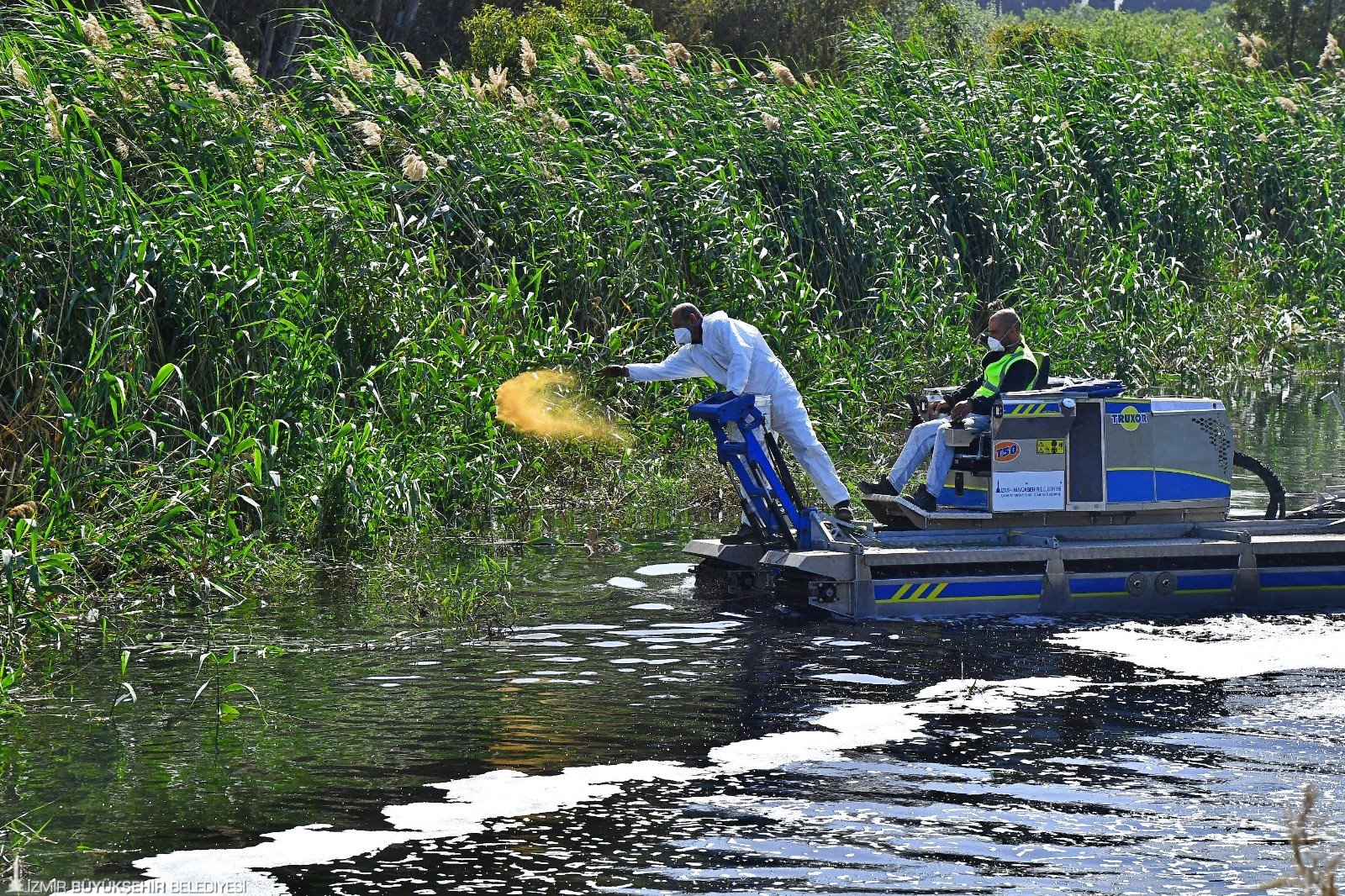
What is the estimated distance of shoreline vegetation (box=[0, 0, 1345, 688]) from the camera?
1173 cm

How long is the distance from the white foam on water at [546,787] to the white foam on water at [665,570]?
11.0 feet

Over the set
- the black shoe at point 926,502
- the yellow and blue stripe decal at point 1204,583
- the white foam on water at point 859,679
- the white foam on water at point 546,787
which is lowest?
the white foam on water at point 546,787

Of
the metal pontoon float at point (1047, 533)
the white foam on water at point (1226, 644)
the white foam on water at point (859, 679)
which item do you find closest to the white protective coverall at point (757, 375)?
the metal pontoon float at point (1047, 533)

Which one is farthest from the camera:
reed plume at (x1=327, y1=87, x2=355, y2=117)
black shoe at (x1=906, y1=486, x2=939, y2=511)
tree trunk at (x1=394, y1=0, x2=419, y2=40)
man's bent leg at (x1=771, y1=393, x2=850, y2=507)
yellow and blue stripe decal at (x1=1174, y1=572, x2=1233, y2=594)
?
tree trunk at (x1=394, y1=0, x2=419, y2=40)

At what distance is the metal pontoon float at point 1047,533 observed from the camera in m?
11.5

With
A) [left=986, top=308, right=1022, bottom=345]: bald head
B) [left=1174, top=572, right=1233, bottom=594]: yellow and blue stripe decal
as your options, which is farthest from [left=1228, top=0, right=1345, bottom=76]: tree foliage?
[left=1174, top=572, right=1233, bottom=594]: yellow and blue stripe decal

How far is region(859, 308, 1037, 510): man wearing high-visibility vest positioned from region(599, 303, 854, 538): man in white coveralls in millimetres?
339

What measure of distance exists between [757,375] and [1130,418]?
2480 mm

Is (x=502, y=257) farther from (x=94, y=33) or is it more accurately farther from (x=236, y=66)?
(x=94, y=33)

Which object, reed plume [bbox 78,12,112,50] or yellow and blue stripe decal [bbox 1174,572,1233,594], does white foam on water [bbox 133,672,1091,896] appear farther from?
reed plume [bbox 78,12,112,50]

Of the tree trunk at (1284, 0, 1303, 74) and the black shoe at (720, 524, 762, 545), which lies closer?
the black shoe at (720, 524, 762, 545)

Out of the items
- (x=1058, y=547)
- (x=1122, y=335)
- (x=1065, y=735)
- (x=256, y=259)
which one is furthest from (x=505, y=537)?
(x=1122, y=335)

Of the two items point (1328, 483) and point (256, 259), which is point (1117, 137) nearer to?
point (1328, 483)

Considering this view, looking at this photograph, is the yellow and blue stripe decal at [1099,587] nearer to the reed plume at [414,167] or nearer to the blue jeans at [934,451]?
the blue jeans at [934,451]
